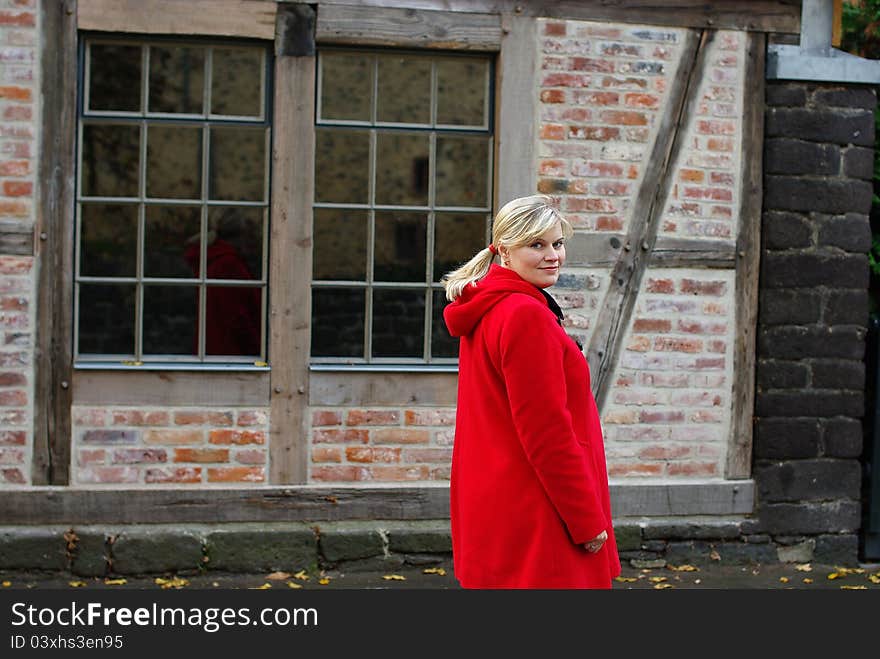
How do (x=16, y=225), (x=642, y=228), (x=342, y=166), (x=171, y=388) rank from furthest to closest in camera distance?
1. (x=342, y=166)
2. (x=642, y=228)
3. (x=171, y=388)
4. (x=16, y=225)

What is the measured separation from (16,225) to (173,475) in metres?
1.43

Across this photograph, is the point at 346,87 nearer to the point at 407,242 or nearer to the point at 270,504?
the point at 407,242

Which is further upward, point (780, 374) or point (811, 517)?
point (780, 374)

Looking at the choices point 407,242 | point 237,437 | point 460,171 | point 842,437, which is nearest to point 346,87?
point 460,171

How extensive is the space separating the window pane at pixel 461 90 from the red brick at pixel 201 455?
2081mm

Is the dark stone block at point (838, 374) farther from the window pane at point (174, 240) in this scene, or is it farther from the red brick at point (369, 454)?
the window pane at point (174, 240)

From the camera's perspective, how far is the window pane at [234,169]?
13609 mm

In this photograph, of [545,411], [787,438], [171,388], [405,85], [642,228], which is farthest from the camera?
[405,85]

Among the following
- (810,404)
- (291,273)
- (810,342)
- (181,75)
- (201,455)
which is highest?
(181,75)

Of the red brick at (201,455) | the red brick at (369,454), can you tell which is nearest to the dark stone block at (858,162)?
the red brick at (369,454)

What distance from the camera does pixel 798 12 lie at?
6848mm

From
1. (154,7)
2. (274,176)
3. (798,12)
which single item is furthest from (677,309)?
(154,7)

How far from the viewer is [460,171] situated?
9.47 m

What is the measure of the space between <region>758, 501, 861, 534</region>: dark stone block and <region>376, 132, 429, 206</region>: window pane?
3.51 meters
